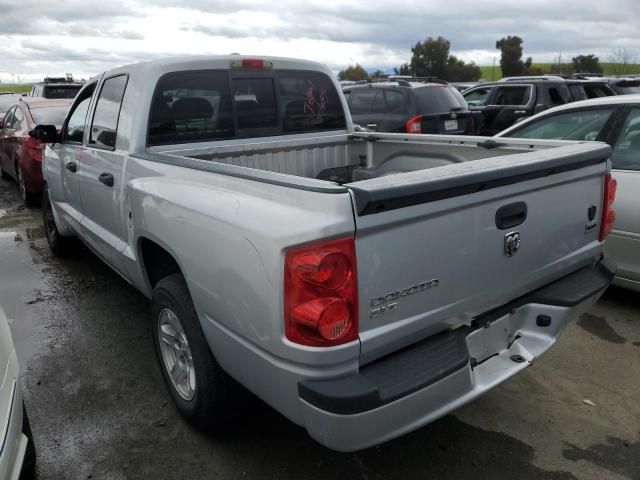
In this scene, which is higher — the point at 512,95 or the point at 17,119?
the point at 512,95

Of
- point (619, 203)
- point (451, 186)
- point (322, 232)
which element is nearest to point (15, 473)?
point (322, 232)

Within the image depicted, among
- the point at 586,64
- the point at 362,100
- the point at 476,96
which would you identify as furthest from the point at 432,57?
the point at 362,100

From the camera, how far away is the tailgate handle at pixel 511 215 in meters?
2.33

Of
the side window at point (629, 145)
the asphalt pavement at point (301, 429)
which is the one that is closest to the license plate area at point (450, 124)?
the side window at point (629, 145)

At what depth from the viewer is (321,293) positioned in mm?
1944

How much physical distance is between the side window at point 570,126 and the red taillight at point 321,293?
347cm

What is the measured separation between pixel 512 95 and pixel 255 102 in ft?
30.6

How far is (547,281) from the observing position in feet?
9.00

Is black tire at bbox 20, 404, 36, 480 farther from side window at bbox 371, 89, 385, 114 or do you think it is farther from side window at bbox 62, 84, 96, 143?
side window at bbox 371, 89, 385, 114

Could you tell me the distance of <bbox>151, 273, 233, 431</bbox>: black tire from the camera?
2.61 meters

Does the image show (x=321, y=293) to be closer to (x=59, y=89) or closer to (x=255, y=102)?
(x=255, y=102)

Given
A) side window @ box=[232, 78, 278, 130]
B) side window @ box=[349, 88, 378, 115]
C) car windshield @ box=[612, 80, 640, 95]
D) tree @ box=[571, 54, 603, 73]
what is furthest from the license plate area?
tree @ box=[571, 54, 603, 73]

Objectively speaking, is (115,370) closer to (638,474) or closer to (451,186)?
(451,186)

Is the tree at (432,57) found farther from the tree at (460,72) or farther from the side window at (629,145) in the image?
the side window at (629,145)
